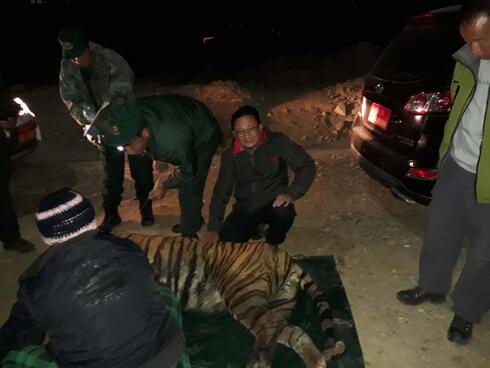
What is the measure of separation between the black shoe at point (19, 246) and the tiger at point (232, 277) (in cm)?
168

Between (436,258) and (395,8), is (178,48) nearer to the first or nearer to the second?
(395,8)

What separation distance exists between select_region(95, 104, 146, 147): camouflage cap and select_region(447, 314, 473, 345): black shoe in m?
2.46

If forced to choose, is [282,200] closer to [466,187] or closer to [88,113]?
[466,187]

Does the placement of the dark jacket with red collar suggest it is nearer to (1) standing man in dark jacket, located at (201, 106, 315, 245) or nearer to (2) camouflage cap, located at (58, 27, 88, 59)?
(1) standing man in dark jacket, located at (201, 106, 315, 245)

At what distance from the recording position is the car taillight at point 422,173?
4.00 meters

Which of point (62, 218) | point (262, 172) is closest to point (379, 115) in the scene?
point (262, 172)

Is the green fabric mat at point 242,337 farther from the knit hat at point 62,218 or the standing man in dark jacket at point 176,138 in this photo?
the knit hat at point 62,218

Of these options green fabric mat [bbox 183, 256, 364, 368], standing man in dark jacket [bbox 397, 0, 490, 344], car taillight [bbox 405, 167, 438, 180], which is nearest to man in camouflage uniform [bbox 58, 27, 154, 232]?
green fabric mat [bbox 183, 256, 364, 368]

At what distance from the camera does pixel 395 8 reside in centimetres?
2412

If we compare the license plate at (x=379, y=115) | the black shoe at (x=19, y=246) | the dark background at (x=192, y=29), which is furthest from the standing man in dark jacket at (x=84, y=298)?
the dark background at (x=192, y=29)

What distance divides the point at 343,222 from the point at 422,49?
5.84 ft

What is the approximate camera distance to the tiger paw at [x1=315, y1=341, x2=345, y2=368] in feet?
9.20

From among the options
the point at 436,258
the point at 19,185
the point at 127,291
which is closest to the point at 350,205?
the point at 436,258

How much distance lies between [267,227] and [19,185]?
3.62 metres
